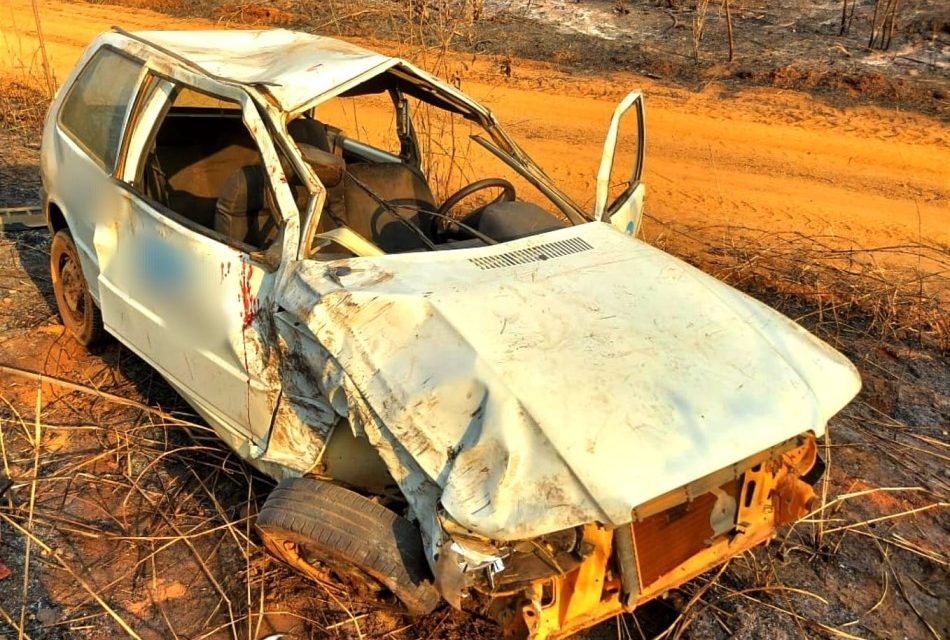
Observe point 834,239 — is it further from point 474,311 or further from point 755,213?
point 474,311

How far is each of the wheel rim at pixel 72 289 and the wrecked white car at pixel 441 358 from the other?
0.49 meters

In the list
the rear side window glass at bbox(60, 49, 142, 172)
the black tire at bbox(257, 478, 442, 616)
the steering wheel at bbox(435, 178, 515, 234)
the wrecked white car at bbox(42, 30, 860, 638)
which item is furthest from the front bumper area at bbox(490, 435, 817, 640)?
the rear side window glass at bbox(60, 49, 142, 172)

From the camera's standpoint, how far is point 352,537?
2807mm

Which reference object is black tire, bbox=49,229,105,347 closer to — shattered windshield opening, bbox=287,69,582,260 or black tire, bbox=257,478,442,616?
shattered windshield opening, bbox=287,69,582,260

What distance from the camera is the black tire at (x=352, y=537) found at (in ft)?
9.04

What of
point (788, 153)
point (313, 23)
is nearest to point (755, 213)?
point (788, 153)

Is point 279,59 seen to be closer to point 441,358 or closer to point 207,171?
point 207,171

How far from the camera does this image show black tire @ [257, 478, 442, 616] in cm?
276

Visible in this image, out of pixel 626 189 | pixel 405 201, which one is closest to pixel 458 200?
pixel 405 201

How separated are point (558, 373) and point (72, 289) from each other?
3.38 meters

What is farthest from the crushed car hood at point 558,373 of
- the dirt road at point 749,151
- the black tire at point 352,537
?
the dirt road at point 749,151

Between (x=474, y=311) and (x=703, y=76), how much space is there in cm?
1024

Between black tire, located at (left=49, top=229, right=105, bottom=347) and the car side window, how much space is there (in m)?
0.72

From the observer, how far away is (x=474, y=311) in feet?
A: 9.45
